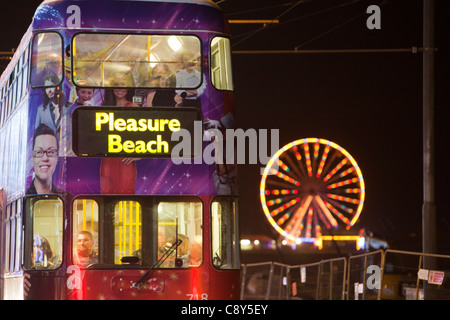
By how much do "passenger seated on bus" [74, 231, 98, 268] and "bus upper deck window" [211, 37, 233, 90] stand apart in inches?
104

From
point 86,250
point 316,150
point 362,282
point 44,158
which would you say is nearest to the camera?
point 44,158

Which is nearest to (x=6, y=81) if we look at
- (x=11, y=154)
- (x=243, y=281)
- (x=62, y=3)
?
(x=11, y=154)

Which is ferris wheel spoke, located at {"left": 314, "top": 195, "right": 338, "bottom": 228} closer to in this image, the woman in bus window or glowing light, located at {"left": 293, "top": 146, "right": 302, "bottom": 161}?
glowing light, located at {"left": 293, "top": 146, "right": 302, "bottom": 161}

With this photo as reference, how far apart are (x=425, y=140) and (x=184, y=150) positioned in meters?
7.75

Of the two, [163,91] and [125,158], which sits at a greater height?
[163,91]

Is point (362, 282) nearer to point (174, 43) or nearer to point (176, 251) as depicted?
point (176, 251)

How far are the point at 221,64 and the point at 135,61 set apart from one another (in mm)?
1195

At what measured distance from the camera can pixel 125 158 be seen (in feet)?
43.0

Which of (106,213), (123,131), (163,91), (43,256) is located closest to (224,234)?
(106,213)

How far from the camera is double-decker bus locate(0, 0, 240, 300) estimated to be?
42.9 feet

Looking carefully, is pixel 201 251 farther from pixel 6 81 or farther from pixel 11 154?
pixel 6 81

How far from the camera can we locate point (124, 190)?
43.6 ft

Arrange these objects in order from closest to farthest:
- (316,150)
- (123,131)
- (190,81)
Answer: (123,131)
(190,81)
(316,150)
